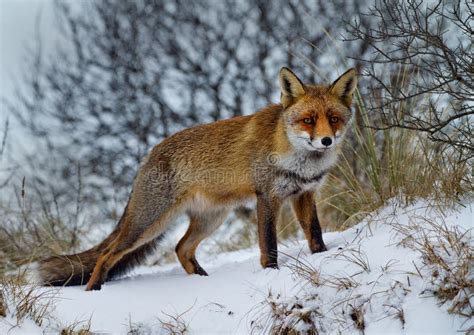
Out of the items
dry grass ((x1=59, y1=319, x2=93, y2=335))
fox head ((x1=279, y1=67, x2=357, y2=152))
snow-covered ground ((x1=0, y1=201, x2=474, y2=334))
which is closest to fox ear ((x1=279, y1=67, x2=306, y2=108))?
fox head ((x1=279, y1=67, x2=357, y2=152))

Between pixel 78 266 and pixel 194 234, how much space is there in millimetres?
1147

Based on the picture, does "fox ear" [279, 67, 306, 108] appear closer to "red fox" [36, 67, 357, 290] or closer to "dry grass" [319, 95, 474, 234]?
"red fox" [36, 67, 357, 290]

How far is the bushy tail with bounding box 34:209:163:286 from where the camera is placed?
17.1 feet

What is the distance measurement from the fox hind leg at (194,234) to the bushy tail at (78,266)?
0.91 feet

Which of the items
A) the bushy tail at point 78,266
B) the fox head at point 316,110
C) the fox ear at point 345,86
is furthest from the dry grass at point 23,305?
the fox ear at point 345,86

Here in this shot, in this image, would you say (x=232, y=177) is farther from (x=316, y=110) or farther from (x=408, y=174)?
(x=408, y=174)

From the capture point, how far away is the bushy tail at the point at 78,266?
17.1 ft

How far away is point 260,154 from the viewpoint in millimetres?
5043

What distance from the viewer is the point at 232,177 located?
5211 millimetres

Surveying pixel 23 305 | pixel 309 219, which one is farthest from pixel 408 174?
pixel 23 305

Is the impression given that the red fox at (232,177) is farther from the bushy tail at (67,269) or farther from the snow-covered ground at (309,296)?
the snow-covered ground at (309,296)

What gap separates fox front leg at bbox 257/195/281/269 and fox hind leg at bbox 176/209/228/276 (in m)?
0.84

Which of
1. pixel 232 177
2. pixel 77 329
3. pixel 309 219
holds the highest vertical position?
pixel 232 177

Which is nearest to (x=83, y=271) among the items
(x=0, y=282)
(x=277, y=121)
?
(x=0, y=282)
